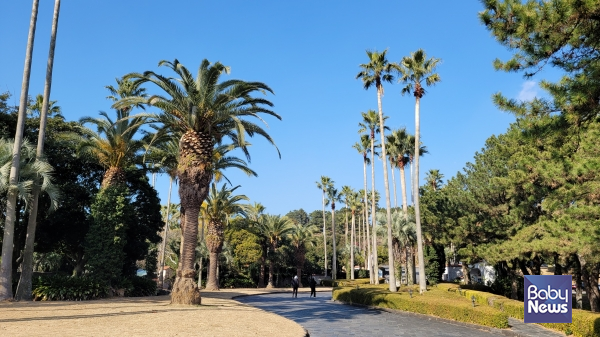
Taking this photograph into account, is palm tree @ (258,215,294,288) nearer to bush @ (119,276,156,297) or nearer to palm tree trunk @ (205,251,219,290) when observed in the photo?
palm tree trunk @ (205,251,219,290)

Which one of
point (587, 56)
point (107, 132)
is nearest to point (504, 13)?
point (587, 56)

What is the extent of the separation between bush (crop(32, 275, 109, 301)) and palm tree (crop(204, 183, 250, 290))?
17.2m

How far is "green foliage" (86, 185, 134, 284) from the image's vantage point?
24.2 m

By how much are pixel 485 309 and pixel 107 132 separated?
21.1 meters

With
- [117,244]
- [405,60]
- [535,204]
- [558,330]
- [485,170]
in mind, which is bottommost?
[558,330]

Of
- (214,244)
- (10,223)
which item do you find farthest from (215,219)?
(10,223)

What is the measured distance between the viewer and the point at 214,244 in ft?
131

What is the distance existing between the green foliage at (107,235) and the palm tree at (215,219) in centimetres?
1437

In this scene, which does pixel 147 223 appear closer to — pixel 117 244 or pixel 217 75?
pixel 117 244

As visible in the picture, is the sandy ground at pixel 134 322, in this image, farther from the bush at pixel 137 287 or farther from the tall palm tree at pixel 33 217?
the bush at pixel 137 287

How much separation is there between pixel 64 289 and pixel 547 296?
796 inches

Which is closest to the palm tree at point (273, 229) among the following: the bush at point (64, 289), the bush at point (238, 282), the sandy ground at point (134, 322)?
the bush at point (238, 282)

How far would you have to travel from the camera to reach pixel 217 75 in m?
19.4

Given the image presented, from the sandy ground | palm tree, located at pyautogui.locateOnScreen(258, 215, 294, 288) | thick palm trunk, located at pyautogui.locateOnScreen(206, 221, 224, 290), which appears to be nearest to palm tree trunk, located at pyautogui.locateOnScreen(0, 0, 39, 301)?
the sandy ground
